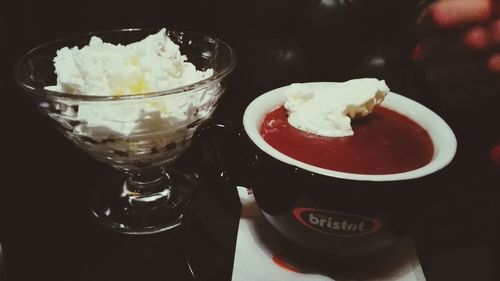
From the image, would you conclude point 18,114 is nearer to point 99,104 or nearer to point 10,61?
point 10,61

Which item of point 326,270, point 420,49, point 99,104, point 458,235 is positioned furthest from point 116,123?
point 420,49

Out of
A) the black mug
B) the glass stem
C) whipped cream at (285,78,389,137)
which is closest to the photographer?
the black mug

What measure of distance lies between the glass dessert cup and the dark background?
0.05 meters

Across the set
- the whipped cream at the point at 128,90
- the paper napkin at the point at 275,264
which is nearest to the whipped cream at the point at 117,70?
the whipped cream at the point at 128,90

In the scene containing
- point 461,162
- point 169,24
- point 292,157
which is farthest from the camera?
point 169,24

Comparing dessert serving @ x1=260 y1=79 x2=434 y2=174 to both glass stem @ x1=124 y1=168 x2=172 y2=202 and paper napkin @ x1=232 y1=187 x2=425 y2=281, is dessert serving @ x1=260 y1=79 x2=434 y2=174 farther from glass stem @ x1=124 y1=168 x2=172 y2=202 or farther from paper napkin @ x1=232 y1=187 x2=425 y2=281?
glass stem @ x1=124 y1=168 x2=172 y2=202

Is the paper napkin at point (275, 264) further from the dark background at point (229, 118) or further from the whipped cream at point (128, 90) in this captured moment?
the whipped cream at point (128, 90)

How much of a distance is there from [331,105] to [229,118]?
31 centimetres

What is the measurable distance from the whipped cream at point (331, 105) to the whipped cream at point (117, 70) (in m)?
0.19

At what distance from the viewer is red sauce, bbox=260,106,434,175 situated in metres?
0.51

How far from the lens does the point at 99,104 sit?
57 centimetres

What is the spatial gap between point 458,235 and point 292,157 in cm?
27

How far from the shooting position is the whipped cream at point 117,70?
0.62 m

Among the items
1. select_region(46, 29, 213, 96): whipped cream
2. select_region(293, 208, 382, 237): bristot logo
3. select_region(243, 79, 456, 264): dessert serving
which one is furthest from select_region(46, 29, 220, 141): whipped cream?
select_region(293, 208, 382, 237): bristot logo
